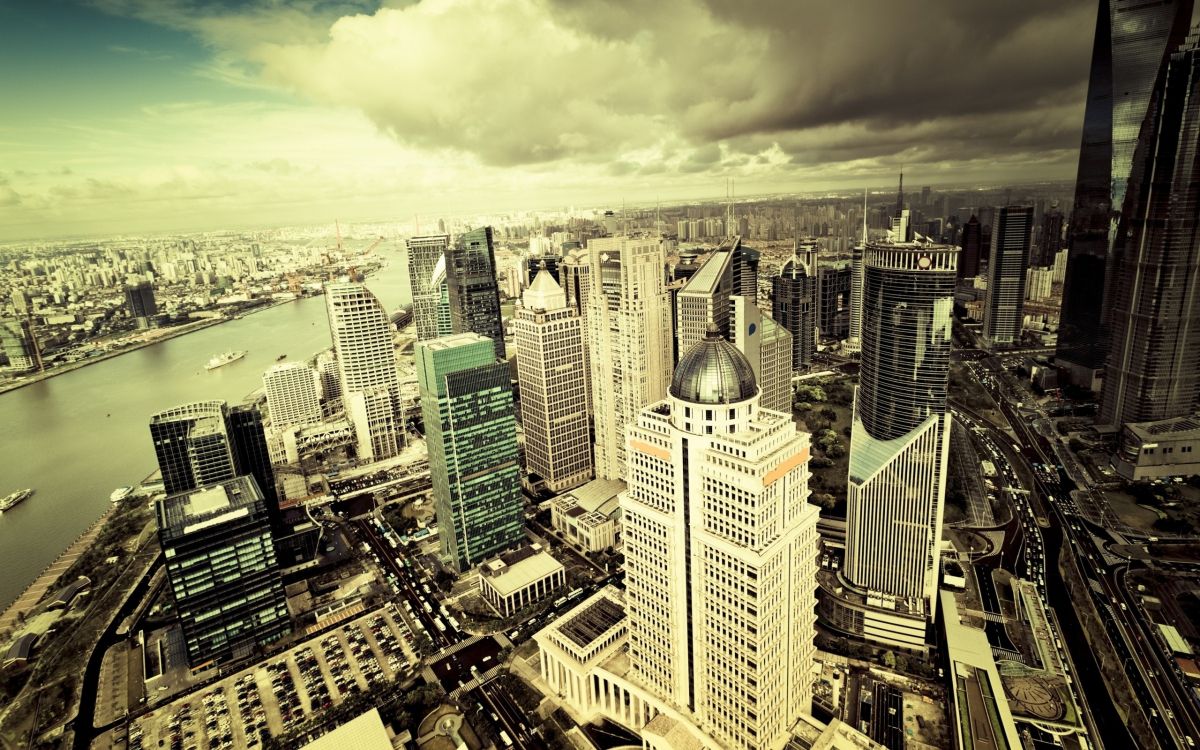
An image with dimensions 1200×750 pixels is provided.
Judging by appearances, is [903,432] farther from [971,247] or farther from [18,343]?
[971,247]

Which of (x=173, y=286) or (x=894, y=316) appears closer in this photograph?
(x=894, y=316)

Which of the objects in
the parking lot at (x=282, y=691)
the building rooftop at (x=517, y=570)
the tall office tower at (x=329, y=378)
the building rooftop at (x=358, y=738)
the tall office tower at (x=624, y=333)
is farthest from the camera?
the tall office tower at (x=329, y=378)

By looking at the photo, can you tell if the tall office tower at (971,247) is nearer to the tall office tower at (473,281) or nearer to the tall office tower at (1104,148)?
the tall office tower at (1104,148)

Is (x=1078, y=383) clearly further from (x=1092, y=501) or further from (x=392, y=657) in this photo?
(x=392, y=657)

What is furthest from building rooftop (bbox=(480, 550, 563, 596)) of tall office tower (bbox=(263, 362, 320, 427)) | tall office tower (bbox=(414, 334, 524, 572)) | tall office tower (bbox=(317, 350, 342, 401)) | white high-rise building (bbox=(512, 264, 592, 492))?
tall office tower (bbox=(317, 350, 342, 401))

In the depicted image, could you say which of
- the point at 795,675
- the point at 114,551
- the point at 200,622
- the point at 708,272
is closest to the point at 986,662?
the point at 795,675

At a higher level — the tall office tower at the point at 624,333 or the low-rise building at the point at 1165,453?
the tall office tower at the point at 624,333

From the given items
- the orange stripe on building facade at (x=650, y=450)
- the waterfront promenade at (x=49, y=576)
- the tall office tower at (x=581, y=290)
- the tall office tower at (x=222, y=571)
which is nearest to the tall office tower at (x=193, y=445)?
the tall office tower at (x=222, y=571)
